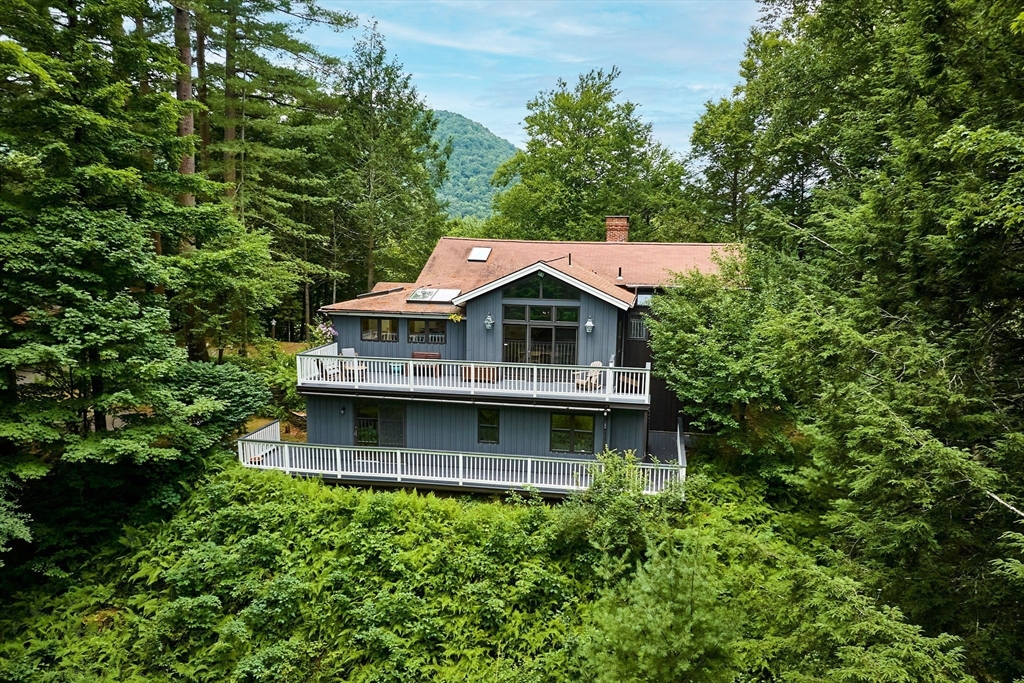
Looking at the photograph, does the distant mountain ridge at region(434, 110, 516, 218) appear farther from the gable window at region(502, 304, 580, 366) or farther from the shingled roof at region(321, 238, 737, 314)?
the gable window at region(502, 304, 580, 366)

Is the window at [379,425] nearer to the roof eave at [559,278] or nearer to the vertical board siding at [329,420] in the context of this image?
the vertical board siding at [329,420]

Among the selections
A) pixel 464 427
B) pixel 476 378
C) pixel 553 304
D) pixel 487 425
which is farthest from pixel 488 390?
pixel 553 304

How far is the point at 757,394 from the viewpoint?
12.3 m

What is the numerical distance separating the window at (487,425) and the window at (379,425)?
2170mm

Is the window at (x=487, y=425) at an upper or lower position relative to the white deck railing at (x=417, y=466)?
upper

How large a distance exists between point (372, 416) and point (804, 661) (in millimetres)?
11233

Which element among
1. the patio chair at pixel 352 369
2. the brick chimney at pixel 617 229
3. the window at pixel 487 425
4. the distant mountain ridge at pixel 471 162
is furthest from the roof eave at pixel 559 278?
the distant mountain ridge at pixel 471 162

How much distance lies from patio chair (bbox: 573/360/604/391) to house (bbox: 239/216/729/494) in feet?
0.10

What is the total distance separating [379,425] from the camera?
14578 mm

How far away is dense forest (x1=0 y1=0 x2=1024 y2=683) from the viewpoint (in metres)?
6.66

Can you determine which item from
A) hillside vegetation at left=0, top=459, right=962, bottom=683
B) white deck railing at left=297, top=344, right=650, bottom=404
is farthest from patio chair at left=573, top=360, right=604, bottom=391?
hillside vegetation at left=0, top=459, right=962, bottom=683

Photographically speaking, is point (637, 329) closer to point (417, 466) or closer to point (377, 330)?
point (417, 466)

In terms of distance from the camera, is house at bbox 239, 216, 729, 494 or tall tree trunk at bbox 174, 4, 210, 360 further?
tall tree trunk at bbox 174, 4, 210, 360

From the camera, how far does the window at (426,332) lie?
49.9ft
